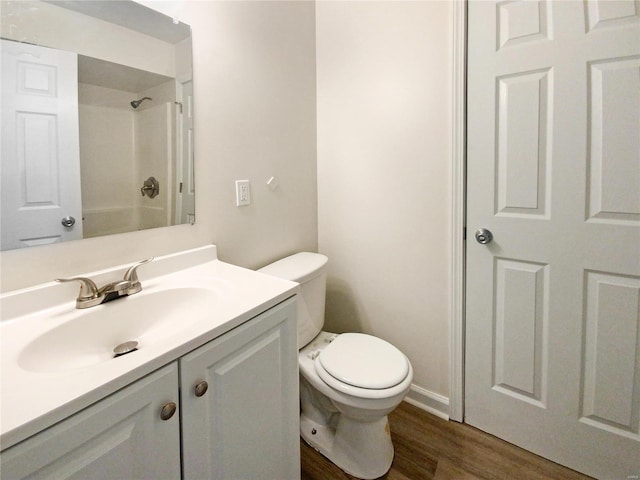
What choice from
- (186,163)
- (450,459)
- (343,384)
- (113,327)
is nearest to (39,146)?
(186,163)

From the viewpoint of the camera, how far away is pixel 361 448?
4.27 feet

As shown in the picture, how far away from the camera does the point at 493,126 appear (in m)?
1.31

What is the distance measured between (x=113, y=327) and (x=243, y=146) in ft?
2.87

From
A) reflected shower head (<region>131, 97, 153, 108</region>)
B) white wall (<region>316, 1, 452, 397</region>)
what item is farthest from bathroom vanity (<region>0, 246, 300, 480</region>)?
white wall (<region>316, 1, 452, 397</region>)

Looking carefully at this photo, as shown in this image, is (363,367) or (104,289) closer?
(104,289)

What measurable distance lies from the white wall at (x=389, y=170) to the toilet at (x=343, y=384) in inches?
12.1

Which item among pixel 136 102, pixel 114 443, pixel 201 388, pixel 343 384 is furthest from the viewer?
pixel 343 384

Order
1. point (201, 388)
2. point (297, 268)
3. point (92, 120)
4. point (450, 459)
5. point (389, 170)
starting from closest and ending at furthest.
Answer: point (201, 388) → point (92, 120) → point (450, 459) → point (297, 268) → point (389, 170)

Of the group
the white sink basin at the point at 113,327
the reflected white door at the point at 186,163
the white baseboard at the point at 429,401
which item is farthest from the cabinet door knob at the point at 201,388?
the white baseboard at the point at 429,401

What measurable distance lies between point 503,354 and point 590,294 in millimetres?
413

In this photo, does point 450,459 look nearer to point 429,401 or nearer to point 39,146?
point 429,401

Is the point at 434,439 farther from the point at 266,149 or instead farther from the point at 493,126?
the point at 266,149

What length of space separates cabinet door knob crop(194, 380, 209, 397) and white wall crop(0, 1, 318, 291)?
0.57 meters

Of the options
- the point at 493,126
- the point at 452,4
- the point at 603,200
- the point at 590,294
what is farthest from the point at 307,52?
the point at 590,294
